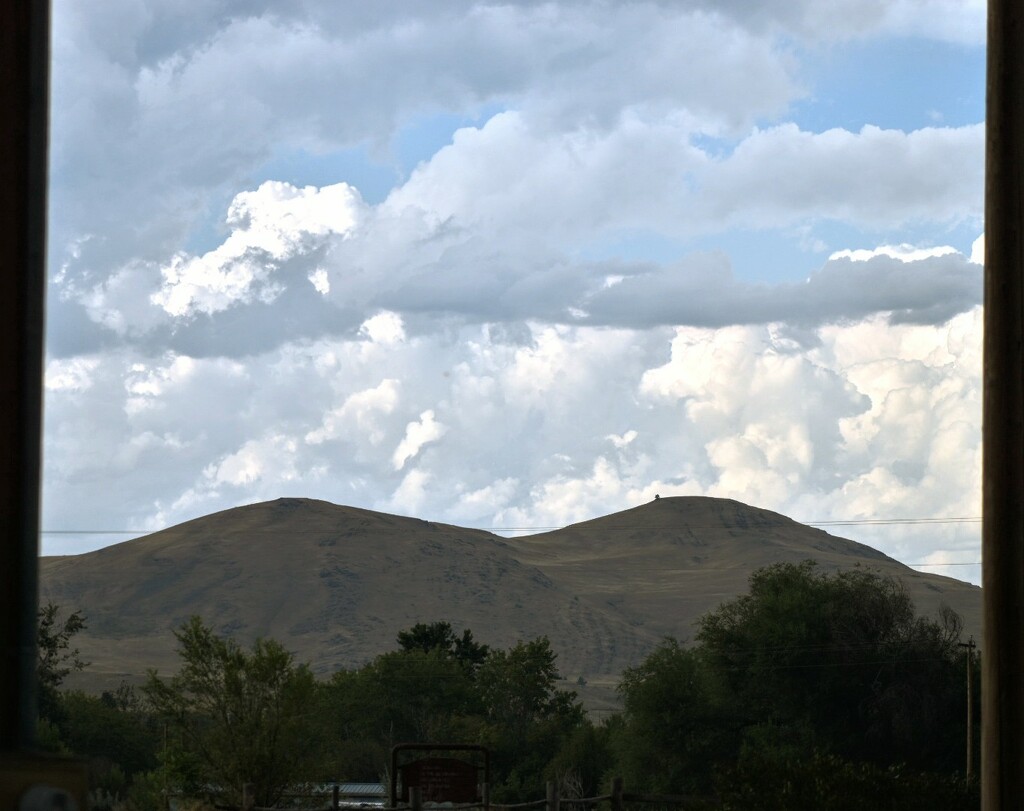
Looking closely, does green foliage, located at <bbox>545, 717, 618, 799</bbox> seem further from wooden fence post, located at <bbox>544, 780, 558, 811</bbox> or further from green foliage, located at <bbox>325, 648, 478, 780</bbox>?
wooden fence post, located at <bbox>544, 780, 558, 811</bbox>

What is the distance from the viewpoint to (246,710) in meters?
38.5

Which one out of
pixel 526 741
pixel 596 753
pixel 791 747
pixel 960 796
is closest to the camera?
pixel 960 796

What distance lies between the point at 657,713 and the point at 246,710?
31.0m

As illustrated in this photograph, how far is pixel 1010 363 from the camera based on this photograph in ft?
25.2

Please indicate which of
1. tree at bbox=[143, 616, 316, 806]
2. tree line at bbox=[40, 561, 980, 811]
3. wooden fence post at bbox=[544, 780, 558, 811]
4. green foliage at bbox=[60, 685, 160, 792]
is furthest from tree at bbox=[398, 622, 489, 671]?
wooden fence post at bbox=[544, 780, 558, 811]

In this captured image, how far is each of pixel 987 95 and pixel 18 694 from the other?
7117 millimetres

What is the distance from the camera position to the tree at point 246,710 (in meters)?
37.5

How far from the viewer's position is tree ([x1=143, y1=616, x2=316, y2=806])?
123ft

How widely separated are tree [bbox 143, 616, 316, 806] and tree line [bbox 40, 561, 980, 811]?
0.05 metres

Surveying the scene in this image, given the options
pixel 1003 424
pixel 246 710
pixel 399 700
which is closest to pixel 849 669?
pixel 246 710

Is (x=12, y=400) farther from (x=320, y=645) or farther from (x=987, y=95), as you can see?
(x=320, y=645)

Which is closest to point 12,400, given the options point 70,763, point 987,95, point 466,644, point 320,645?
point 70,763

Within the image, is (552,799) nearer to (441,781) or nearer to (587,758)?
(441,781)

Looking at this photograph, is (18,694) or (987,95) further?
(987,95)
